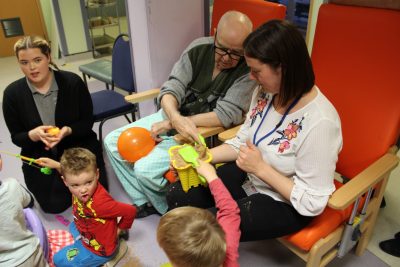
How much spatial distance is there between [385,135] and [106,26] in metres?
4.50

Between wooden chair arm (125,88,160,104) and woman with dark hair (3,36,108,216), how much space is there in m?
0.27

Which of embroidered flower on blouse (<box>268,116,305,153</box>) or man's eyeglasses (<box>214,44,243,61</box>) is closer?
embroidered flower on blouse (<box>268,116,305,153</box>)

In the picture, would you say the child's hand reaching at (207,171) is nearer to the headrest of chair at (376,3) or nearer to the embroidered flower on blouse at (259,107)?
Result: the embroidered flower on blouse at (259,107)

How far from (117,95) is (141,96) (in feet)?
2.05

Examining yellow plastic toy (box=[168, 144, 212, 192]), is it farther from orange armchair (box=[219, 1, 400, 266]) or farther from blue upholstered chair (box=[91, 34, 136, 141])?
blue upholstered chair (box=[91, 34, 136, 141])

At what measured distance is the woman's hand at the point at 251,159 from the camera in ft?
4.23

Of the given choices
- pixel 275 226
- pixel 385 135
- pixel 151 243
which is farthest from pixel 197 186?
pixel 385 135

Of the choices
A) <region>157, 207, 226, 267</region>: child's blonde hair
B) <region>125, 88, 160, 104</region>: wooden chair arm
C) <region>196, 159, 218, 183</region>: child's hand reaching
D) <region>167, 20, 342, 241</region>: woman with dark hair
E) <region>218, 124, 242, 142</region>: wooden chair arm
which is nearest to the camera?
<region>157, 207, 226, 267</region>: child's blonde hair

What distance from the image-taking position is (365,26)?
56.4 inches

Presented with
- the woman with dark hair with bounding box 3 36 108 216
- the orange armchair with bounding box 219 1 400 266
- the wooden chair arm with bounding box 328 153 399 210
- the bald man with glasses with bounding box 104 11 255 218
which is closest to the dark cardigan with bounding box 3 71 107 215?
the woman with dark hair with bounding box 3 36 108 216

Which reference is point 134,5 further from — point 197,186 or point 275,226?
point 275,226

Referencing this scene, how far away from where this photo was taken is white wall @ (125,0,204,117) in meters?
2.05

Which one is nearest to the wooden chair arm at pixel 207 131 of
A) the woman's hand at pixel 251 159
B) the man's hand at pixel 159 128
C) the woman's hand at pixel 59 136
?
the man's hand at pixel 159 128

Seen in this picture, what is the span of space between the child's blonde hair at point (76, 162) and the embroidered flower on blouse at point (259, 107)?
753 mm
